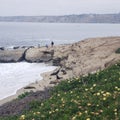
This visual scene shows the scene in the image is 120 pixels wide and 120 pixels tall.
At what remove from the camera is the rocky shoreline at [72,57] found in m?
31.7

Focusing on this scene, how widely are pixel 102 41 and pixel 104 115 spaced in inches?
1312

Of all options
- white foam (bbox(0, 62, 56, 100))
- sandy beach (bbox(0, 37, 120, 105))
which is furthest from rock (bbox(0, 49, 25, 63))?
white foam (bbox(0, 62, 56, 100))

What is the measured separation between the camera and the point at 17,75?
128ft

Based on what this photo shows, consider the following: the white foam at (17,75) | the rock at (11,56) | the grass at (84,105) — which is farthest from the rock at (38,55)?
the grass at (84,105)

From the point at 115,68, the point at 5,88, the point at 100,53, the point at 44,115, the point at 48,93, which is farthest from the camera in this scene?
the point at 100,53

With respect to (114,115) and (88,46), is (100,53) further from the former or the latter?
(114,115)

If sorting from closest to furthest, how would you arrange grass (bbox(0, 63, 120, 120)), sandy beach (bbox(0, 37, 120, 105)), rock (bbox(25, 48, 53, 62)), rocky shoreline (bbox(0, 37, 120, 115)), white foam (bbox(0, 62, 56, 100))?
grass (bbox(0, 63, 120, 120)) < white foam (bbox(0, 62, 56, 100)) < rocky shoreline (bbox(0, 37, 120, 115)) < sandy beach (bbox(0, 37, 120, 105)) < rock (bbox(25, 48, 53, 62))

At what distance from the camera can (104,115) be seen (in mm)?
11570

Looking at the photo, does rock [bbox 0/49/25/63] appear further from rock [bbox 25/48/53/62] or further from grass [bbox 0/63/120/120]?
grass [bbox 0/63/120/120]

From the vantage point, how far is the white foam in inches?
1241

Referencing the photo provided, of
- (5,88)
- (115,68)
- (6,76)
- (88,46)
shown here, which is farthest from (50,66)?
(115,68)

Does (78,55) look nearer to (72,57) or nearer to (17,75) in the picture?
(72,57)

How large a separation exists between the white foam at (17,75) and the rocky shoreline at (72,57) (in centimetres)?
119

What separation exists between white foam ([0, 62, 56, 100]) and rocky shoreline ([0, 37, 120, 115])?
1190mm
